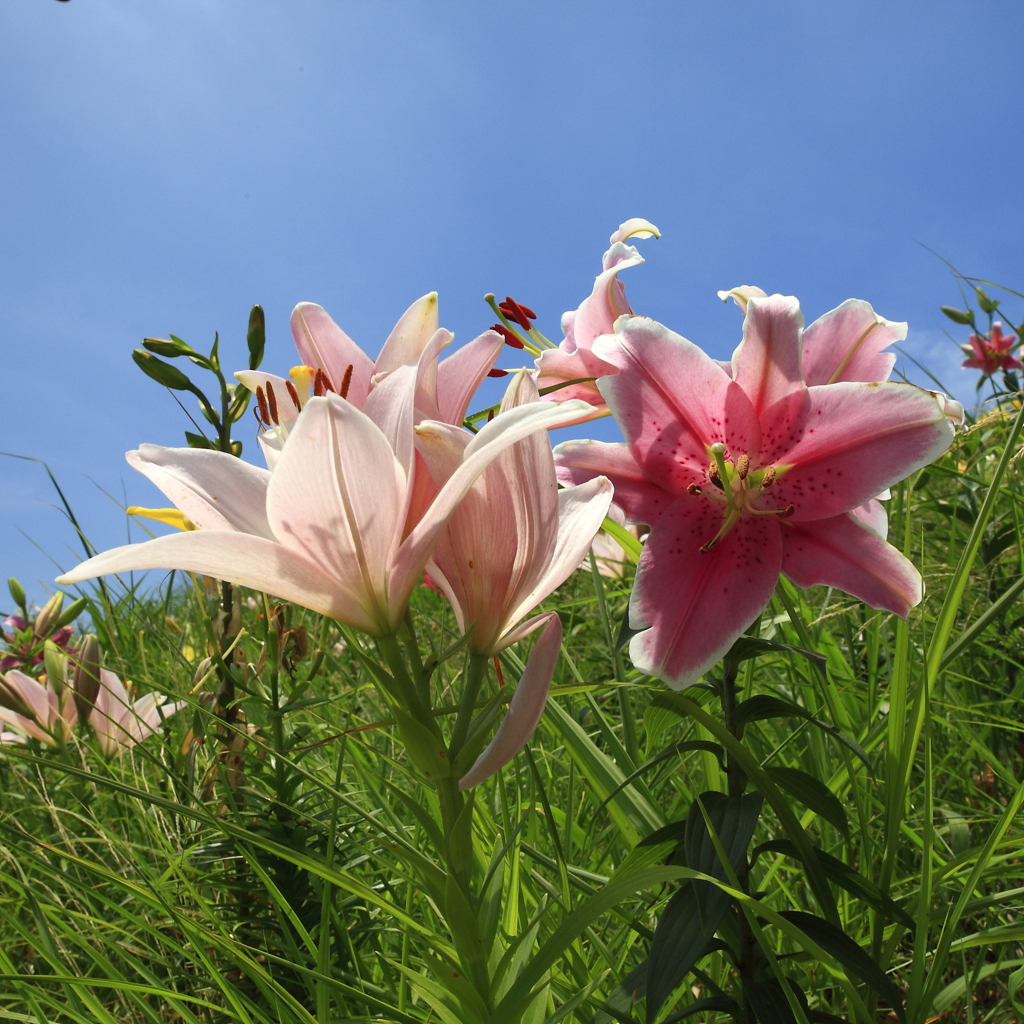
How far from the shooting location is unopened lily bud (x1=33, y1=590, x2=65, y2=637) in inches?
81.0

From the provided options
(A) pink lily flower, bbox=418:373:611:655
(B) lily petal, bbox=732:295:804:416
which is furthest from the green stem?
(B) lily petal, bbox=732:295:804:416

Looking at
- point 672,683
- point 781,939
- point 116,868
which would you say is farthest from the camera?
point 116,868

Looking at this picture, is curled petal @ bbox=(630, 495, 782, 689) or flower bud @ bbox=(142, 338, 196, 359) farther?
flower bud @ bbox=(142, 338, 196, 359)

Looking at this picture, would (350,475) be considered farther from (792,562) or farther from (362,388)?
(792,562)

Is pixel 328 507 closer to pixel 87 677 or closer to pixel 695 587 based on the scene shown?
pixel 695 587

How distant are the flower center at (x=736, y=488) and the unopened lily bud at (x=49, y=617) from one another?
1.83m

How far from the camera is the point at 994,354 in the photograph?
10.1ft

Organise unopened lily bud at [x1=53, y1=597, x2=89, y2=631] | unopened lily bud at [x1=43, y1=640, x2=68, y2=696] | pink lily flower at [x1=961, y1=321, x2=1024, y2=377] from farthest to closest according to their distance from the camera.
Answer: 1. pink lily flower at [x1=961, y1=321, x2=1024, y2=377]
2. unopened lily bud at [x1=53, y1=597, x2=89, y2=631]
3. unopened lily bud at [x1=43, y1=640, x2=68, y2=696]

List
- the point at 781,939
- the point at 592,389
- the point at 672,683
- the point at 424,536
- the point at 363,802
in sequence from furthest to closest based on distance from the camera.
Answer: the point at 363,802 < the point at 781,939 < the point at 592,389 < the point at 672,683 < the point at 424,536

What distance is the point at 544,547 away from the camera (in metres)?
0.62

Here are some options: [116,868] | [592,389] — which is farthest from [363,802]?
[592,389]

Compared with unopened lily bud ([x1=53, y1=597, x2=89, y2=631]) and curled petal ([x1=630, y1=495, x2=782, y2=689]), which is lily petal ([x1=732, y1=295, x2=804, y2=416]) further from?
unopened lily bud ([x1=53, y1=597, x2=89, y2=631])

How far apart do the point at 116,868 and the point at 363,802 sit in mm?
567

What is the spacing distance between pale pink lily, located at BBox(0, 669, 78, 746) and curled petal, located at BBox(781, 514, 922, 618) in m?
1.53
